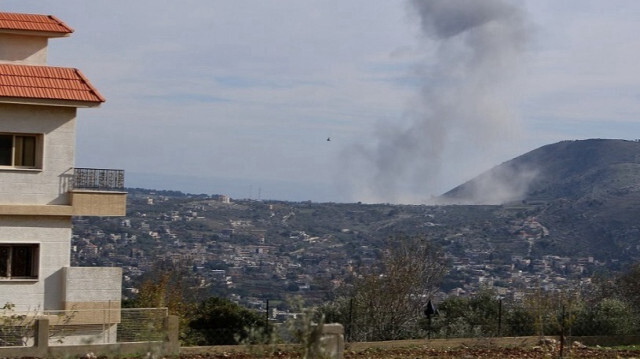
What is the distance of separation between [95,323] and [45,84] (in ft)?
19.8

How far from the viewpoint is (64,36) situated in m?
29.6

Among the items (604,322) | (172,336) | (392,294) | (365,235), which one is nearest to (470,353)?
(172,336)

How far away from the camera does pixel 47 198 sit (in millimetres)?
28250

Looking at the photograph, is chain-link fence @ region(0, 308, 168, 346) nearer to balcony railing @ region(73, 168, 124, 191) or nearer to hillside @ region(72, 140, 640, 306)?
balcony railing @ region(73, 168, 124, 191)

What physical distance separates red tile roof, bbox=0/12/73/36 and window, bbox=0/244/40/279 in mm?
5594

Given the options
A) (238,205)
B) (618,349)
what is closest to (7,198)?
(618,349)

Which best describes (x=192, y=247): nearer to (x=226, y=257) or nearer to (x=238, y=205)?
(x=226, y=257)

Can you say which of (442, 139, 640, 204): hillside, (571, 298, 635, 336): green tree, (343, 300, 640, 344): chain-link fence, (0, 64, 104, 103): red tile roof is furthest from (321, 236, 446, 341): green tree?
(442, 139, 640, 204): hillside

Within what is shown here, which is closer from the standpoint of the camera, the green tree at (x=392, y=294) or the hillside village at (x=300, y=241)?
the green tree at (x=392, y=294)

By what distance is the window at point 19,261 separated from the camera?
90.2 ft

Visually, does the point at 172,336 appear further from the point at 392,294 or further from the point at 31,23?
the point at 392,294

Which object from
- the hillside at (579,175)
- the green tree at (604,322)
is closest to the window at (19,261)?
the green tree at (604,322)

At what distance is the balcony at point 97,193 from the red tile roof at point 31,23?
3742mm

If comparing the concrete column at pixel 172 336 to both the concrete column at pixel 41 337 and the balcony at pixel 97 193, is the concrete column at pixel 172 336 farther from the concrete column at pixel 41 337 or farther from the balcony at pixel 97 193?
the balcony at pixel 97 193
